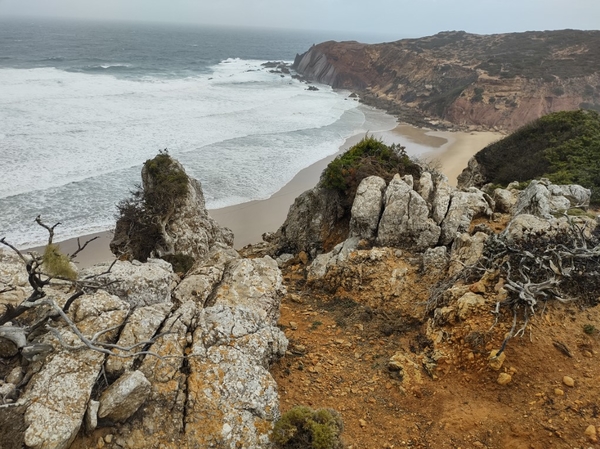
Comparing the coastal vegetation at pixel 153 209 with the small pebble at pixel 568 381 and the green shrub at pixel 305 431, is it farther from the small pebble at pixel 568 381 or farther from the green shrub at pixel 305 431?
the small pebble at pixel 568 381

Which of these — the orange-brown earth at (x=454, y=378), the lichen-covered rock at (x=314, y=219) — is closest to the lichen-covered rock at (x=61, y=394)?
the orange-brown earth at (x=454, y=378)

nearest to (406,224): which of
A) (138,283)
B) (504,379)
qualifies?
(504,379)

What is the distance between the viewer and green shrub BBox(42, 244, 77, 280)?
6.67 m

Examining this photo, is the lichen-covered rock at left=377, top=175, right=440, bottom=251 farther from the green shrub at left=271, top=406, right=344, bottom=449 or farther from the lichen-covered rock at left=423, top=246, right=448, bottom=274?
the green shrub at left=271, top=406, right=344, bottom=449

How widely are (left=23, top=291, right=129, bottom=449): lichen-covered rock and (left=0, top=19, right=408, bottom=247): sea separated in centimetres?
1600

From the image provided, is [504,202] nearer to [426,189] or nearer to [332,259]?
[426,189]

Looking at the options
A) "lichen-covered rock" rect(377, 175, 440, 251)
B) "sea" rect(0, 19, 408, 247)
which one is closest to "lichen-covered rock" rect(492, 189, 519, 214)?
"lichen-covered rock" rect(377, 175, 440, 251)

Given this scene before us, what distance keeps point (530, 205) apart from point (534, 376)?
7.26 metres

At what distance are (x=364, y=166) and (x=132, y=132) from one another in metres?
27.7

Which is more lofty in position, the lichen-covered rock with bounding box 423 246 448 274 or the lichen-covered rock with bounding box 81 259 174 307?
the lichen-covered rock with bounding box 81 259 174 307

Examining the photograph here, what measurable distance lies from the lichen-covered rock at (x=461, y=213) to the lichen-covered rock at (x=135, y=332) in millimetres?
8574

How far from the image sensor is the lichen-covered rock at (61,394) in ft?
15.6

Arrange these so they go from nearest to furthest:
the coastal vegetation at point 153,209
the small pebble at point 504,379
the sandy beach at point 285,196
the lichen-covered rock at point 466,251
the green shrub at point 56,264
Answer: the green shrub at point 56,264
the small pebble at point 504,379
the lichen-covered rock at point 466,251
the coastal vegetation at point 153,209
the sandy beach at point 285,196

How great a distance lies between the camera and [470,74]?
210 feet
